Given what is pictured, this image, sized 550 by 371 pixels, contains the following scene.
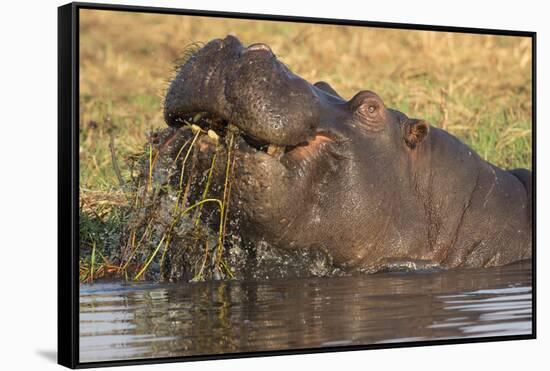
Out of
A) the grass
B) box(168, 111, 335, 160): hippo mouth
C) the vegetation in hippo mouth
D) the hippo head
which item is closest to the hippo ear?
the hippo head

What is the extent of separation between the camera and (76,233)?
22.5 ft

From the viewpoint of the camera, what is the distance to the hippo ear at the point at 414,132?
877 cm

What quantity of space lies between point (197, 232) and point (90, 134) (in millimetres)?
3511

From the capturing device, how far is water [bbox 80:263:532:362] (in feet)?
23.2

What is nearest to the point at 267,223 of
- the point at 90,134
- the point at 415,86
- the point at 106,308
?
the point at 106,308

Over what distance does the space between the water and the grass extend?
3176 mm

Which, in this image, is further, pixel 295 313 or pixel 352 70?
pixel 352 70

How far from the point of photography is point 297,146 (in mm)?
7949

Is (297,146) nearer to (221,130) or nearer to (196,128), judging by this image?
(221,130)

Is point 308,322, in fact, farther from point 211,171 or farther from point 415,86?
point 415,86

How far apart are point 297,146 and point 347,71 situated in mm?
5389

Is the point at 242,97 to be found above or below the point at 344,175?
above

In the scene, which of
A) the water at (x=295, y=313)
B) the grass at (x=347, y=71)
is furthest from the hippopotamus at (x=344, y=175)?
the grass at (x=347, y=71)

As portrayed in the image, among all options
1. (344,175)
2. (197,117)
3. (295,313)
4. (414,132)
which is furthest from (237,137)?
(414,132)
